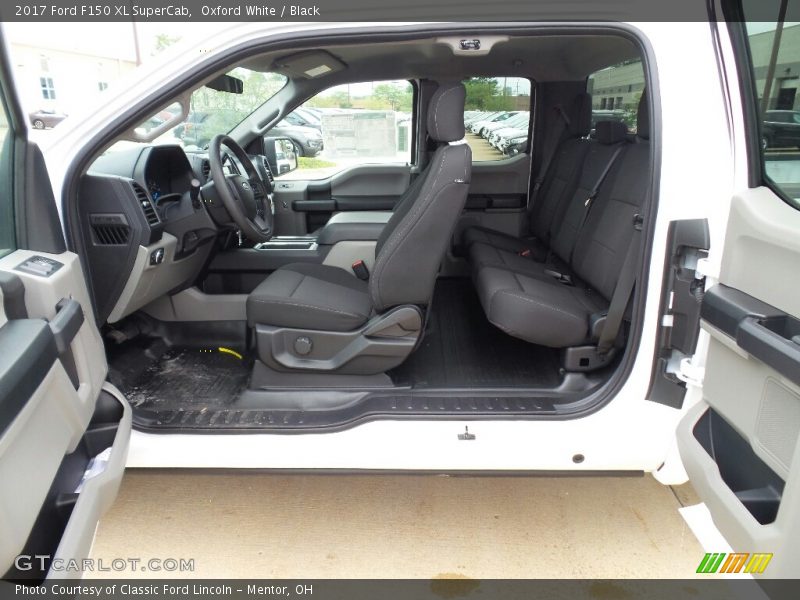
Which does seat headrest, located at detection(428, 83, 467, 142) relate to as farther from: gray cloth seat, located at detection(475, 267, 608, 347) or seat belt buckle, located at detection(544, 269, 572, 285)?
seat belt buckle, located at detection(544, 269, 572, 285)

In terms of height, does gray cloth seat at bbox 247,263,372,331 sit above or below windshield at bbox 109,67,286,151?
below

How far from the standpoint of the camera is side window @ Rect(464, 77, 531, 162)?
11.1 ft

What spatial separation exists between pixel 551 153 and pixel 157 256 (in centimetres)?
258

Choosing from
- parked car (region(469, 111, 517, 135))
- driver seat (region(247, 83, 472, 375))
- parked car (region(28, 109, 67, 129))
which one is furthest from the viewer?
parked car (region(469, 111, 517, 135))

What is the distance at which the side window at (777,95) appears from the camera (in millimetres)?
1216

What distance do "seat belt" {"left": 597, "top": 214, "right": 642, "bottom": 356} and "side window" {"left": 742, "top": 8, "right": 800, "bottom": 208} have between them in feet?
1.80

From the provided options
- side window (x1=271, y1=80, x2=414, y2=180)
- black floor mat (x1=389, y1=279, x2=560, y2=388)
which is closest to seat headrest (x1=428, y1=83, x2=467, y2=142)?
black floor mat (x1=389, y1=279, x2=560, y2=388)

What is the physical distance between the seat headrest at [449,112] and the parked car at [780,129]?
2.85 feet

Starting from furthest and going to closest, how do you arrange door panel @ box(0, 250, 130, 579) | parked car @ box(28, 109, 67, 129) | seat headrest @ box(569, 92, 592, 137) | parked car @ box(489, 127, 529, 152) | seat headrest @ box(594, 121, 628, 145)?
parked car @ box(489, 127, 529, 152) → seat headrest @ box(569, 92, 592, 137) → seat headrest @ box(594, 121, 628, 145) → parked car @ box(28, 109, 67, 129) → door panel @ box(0, 250, 130, 579)

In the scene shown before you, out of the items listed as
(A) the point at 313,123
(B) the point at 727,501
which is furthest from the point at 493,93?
(B) the point at 727,501

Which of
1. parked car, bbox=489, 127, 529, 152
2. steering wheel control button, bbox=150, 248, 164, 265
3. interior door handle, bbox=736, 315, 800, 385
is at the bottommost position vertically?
steering wheel control button, bbox=150, 248, 164, 265

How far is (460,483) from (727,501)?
3.23 feet

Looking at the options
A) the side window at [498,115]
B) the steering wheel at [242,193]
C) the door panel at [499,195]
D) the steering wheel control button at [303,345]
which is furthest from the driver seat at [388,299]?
the door panel at [499,195]

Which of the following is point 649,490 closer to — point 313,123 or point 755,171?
point 755,171
